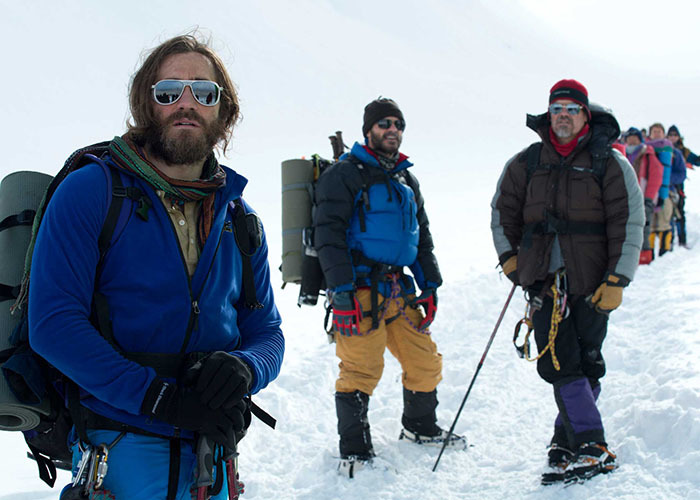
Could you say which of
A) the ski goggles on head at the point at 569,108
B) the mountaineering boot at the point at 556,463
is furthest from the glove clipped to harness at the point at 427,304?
the ski goggles on head at the point at 569,108

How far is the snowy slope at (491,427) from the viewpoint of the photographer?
3.54 metres

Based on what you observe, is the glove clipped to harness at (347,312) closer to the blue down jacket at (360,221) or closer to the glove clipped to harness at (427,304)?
the blue down jacket at (360,221)

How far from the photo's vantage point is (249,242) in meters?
2.17

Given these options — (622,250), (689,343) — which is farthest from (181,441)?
(689,343)

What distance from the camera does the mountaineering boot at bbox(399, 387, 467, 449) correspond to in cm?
441

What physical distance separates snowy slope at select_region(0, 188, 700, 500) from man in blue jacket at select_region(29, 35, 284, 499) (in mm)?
2059

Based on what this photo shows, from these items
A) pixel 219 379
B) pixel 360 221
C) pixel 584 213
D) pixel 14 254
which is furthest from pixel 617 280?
pixel 14 254

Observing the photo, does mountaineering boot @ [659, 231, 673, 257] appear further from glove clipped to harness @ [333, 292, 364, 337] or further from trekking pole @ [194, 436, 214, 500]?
trekking pole @ [194, 436, 214, 500]

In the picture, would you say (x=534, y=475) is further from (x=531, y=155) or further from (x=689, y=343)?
(x=689, y=343)

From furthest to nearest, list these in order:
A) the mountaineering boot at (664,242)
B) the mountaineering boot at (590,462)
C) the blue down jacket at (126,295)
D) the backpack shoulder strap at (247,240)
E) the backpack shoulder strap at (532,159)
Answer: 1. the mountaineering boot at (664,242)
2. the backpack shoulder strap at (532,159)
3. the mountaineering boot at (590,462)
4. the backpack shoulder strap at (247,240)
5. the blue down jacket at (126,295)

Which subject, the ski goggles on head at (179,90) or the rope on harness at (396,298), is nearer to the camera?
the ski goggles on head at (179,90)

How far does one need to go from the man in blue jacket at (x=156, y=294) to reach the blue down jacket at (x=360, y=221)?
1988 mm

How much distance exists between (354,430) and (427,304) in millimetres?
1058

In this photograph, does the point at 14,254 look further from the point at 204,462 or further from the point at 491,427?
the point at 491,427
